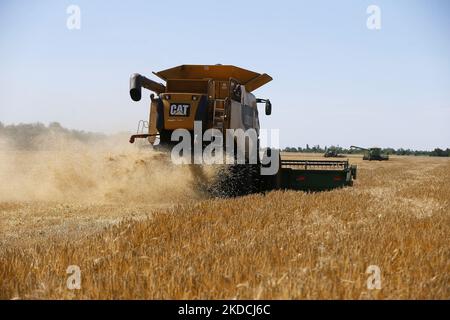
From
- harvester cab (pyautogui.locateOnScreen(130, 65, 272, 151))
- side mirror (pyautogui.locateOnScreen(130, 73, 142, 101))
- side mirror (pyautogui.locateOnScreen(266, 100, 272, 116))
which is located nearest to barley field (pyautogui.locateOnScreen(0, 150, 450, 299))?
harvester cab (pyautogui.locateOnScreen(130, 65, 272, 151))

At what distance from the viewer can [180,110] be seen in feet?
31.8

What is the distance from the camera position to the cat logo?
967 cm

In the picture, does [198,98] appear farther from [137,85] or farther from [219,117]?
[137,85]

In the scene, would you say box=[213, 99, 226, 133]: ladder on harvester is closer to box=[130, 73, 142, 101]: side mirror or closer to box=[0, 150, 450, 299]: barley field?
box=[130, 73, 142, 101]: side mirror

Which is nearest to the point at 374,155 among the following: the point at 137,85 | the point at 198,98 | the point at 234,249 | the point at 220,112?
the point at 220,112

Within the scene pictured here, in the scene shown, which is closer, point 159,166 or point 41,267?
point 41,267

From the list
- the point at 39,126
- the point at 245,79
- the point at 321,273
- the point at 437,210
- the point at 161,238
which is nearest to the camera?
the point at 321,273

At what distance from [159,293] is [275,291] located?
2.42 ft

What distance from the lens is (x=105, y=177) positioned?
10289 mm

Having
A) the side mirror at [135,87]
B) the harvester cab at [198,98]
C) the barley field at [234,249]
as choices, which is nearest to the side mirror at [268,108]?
the harvester cab at [198,98]

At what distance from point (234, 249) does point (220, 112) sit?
592 centimetres

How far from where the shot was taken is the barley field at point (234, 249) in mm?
3070
